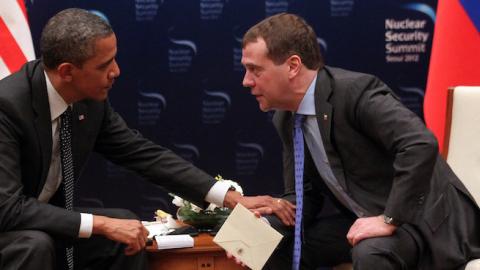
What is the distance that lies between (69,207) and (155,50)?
1625 millimetres

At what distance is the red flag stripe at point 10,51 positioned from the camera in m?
3.72

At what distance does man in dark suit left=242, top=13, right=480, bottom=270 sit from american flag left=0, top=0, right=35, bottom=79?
54.9 inches

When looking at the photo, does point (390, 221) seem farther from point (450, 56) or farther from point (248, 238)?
point (450, 56)

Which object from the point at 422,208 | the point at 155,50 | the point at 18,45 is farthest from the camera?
the point at 155,50

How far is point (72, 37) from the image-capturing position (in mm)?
2787

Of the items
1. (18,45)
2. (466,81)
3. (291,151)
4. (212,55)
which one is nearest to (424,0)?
(466,81)

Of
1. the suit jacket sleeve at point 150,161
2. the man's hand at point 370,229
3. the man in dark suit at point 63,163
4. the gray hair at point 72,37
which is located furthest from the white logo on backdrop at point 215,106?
the man's hand at point 370,229

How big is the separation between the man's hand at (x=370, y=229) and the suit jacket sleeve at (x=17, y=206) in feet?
3.23

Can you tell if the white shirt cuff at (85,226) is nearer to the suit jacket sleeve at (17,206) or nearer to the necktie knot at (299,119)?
the suit jacket sleeve at (17,206)

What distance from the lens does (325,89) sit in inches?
109

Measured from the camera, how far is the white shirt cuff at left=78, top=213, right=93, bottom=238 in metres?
2.70

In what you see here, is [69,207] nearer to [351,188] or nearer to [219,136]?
[351,188]

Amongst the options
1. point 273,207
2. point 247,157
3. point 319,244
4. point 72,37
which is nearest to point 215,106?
point 247,157

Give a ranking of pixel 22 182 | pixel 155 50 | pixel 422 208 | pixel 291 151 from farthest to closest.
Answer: pixel 155 50
pixel 291 151
pixel 22 182
pixel 422 208
